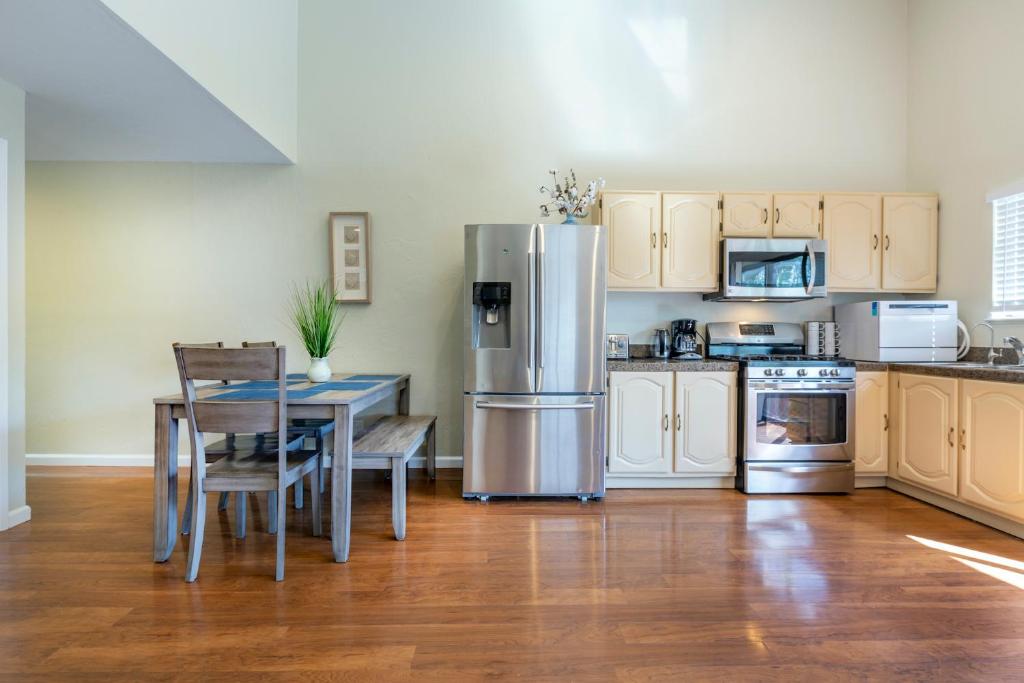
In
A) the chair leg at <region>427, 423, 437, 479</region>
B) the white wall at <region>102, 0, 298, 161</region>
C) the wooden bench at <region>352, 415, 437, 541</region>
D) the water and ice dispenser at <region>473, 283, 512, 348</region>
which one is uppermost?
the white wall at <region>102, 0, 298, 161</region>

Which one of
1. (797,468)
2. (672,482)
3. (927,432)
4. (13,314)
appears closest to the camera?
(13,314)

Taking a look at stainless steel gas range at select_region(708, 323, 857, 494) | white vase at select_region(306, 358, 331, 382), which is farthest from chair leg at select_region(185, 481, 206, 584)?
stainless steel gas range at select_region(708, 323, 857, 494)

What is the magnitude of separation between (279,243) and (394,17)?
1.89 metres

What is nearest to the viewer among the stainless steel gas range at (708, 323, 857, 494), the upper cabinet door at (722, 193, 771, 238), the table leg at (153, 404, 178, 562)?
the table leg at (153, 404, 178, 562)

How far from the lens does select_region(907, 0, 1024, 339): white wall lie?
320cm

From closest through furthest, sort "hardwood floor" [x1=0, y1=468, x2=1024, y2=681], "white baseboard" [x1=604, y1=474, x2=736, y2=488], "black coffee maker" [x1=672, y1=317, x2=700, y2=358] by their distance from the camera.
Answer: "hardwood floor" [x1=0, y1=468, x2=1024, y2=681] → "white baseboard" [x1=604, y1=474, x2=736, y2=488] → "black coffee maker" [x1=672, y1=317, x2=700, y2=358]

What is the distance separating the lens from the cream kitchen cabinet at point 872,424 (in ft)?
11.4

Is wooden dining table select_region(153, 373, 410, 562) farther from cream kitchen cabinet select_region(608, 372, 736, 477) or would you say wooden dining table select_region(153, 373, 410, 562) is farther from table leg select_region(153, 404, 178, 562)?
cream kitchen cabinet select_region(608, 372, 736, 477)

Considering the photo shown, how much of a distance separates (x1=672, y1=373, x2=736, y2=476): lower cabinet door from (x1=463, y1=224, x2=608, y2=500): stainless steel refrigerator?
23.4 inches

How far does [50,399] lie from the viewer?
3.89 m

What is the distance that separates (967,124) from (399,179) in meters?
3.90

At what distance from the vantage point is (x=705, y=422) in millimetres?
3473

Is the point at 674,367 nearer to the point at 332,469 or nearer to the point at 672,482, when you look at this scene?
the point at 672,482

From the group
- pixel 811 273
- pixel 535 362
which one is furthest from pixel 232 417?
pixel 811 273
